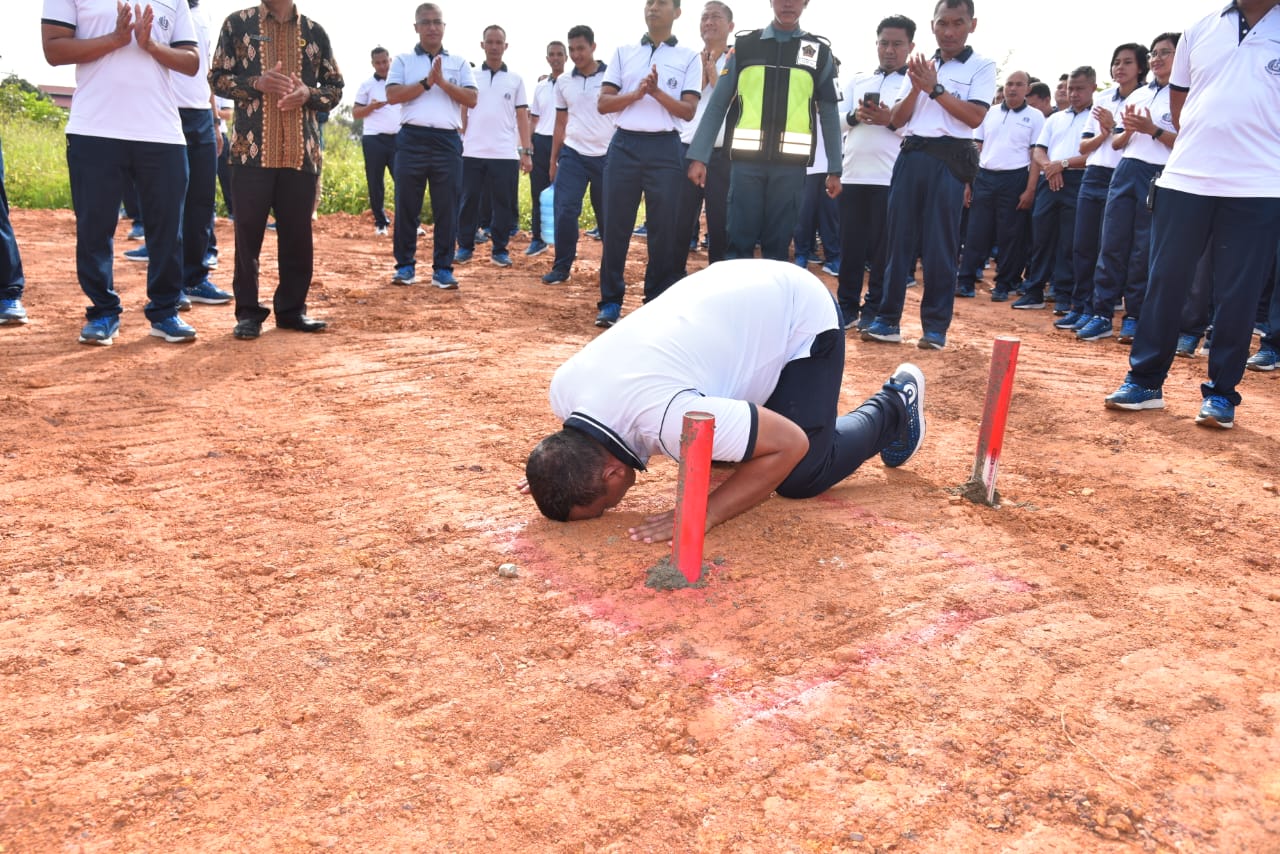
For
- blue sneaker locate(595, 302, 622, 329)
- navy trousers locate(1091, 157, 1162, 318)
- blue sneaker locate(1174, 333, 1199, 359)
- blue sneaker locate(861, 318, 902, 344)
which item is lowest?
blue sneaker locate(595, 302, 622, 329)

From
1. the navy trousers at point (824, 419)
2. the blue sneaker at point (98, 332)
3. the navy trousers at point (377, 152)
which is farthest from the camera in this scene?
the navy trousers at point (377, 152)

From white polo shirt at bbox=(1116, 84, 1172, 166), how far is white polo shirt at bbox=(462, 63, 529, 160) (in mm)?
5205

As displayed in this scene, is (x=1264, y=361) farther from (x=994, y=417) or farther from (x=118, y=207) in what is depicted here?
(x=118, y=207)

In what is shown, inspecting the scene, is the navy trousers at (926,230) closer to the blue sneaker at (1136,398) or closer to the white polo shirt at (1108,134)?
the blue sneaker at (1136,398)

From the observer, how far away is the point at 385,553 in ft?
9.71

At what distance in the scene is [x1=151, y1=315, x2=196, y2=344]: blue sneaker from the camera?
204 inches

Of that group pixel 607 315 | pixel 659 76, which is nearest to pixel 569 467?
pixel 607 315

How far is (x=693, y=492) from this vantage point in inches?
101

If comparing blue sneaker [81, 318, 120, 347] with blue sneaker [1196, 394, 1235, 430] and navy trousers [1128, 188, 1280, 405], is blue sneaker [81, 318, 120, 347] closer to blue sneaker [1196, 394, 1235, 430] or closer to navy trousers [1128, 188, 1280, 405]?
navy trousers [1128, 188, 1280, 405]

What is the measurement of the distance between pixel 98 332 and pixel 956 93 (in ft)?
16.5

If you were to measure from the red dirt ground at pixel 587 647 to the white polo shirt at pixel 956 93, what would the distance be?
2.21 m

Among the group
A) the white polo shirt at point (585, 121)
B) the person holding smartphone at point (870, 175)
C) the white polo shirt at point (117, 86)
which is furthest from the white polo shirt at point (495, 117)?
the white polo shirt at point (117, 86)

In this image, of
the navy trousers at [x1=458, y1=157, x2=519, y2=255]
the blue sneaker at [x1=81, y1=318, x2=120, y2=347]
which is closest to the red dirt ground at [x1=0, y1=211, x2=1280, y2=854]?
the blue sneaker at [x1=81, y1=318, x2=120, y2=347]

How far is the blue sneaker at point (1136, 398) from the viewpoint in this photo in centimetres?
467
